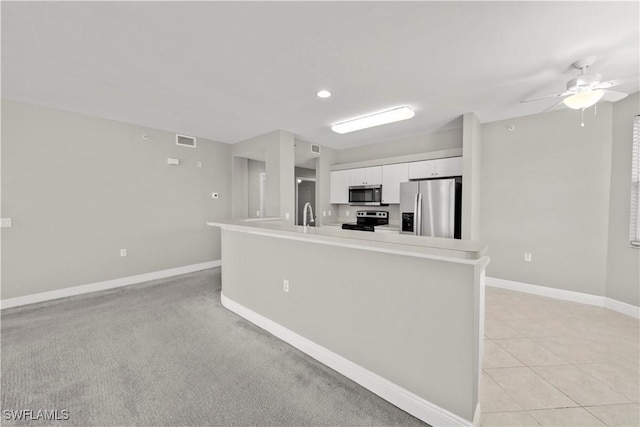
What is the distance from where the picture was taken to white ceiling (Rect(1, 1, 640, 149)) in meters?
1.62

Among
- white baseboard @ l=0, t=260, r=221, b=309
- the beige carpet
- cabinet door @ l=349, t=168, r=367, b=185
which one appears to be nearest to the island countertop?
the beige carpet

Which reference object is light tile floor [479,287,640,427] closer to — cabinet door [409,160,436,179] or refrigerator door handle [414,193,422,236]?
refrigerator door handle [414,193,422,236]

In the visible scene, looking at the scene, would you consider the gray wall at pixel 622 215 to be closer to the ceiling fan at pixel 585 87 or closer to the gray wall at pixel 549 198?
the gray wall at pixel 549 198

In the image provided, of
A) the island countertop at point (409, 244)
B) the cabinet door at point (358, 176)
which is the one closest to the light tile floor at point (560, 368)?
the island countertop at point (409, 244)

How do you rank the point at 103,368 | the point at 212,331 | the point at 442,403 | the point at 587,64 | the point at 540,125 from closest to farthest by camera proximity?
the point at 442,403
the point at 103,368
the point at 587,64
the point at 212,331
the point at 540,125

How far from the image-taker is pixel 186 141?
4.55 meters

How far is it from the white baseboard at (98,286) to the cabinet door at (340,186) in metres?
3.10

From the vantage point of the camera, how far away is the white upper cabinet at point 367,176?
4.84 meters

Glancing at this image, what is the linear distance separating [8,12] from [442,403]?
3689 mm

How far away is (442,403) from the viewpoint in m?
1.42

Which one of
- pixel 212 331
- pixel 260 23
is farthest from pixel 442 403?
pixel 260 23

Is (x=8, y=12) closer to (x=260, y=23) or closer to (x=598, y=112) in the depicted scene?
(x=260, y=23)

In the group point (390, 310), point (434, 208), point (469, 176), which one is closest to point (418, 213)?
point (434, 208)

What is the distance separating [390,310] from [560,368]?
1.62 meters
